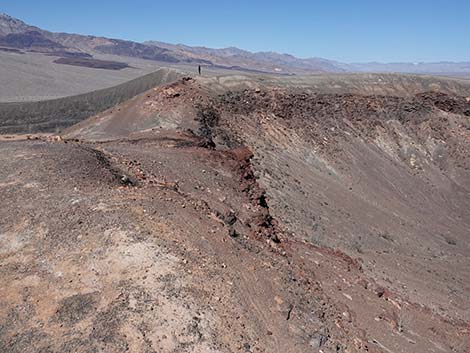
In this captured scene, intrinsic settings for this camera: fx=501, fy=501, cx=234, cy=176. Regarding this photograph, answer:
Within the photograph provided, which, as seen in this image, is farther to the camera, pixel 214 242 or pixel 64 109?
pixel 64 109

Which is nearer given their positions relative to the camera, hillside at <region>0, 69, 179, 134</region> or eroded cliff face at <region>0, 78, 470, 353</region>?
eroded cliff face at <region>0, 78, 470, 353</region>

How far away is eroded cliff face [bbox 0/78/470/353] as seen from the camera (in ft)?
25.2

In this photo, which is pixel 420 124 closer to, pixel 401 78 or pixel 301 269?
pixel 401 78

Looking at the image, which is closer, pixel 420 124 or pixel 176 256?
pixel 176 256

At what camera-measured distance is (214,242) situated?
388 inches

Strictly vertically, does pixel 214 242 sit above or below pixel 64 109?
above

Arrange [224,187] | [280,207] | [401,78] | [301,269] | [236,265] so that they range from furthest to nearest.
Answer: [401,78] < [280,207] < [224,187] < [301,269] < [236,265]

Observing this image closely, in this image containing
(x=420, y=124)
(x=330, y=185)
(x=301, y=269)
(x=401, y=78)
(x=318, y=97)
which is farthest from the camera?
(x=401, y=78)

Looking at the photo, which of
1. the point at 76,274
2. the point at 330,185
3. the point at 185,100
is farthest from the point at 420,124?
the point at 76,274

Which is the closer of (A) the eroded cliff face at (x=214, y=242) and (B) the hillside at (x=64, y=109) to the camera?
(A) the eroded cliff face at (x=214, y=242)

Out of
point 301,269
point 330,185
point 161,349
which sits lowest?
point 330,185

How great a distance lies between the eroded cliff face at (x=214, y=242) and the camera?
7.69m

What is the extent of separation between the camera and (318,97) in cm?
3128

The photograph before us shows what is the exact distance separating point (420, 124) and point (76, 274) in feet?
97.8
